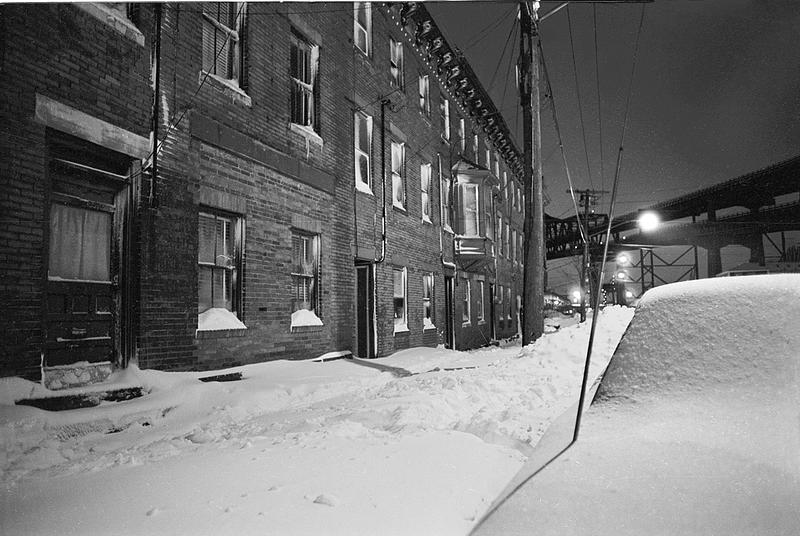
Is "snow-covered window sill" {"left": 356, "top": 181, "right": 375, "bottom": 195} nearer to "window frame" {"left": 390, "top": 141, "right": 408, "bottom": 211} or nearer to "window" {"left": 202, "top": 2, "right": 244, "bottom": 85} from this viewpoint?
"window frame" {"left": 390, "top": 141, "right": 408, "bottom": 211}

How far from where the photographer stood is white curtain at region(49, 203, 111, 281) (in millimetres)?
4992

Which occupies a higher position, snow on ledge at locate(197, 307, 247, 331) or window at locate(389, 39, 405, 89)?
window at locate(389, 39, 405, 89)

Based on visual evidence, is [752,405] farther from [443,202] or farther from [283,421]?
[443,202]

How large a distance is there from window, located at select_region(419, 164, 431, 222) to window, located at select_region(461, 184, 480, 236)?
2413 millimetres

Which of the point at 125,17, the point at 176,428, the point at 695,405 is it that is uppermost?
the point at 125,17

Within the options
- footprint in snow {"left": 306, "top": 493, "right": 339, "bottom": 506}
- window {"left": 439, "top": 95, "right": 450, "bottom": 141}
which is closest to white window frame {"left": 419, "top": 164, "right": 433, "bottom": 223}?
window {"left": 439, "top": 95, "right": 450, "bottom": 141}

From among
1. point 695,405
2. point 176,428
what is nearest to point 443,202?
point 176,428

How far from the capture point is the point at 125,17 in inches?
225

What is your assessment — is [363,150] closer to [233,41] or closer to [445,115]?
[233,41]

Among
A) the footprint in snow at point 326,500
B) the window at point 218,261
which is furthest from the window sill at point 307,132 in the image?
the footprint in snow at point 326,500

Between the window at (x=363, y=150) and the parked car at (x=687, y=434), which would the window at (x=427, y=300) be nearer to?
the window at (x=363, y=150)

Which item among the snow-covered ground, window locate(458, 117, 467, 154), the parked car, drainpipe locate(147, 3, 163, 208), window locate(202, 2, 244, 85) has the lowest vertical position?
the snow-covered ground

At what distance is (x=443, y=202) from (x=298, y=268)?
8.32m

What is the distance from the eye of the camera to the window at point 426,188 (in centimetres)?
1470
